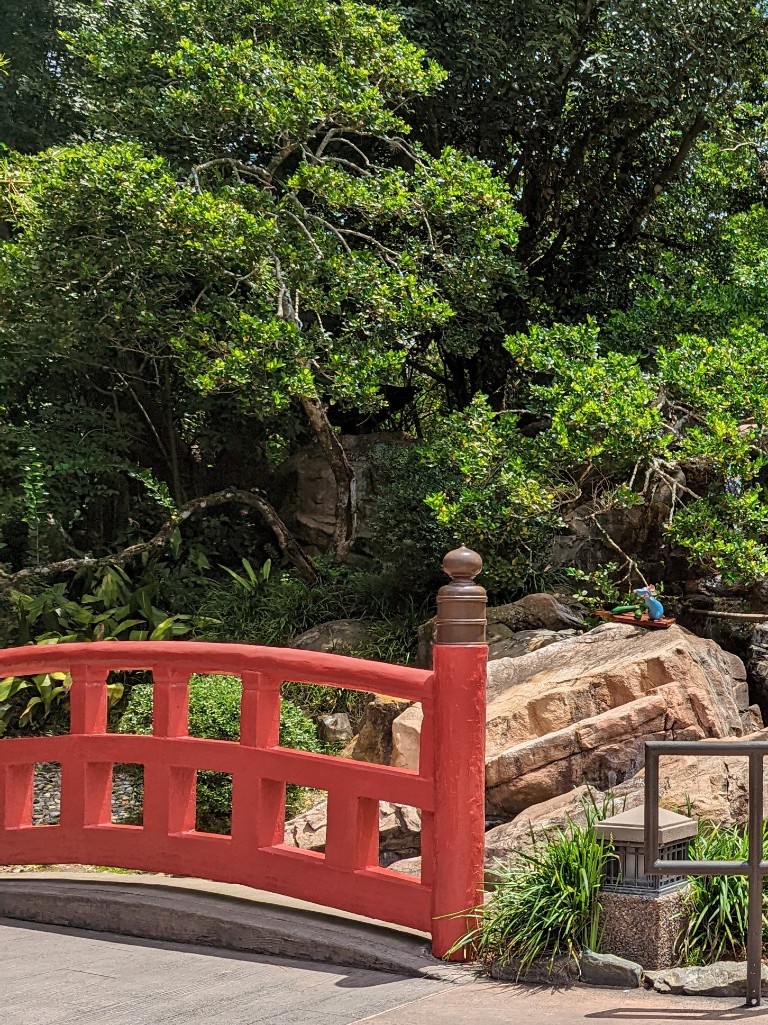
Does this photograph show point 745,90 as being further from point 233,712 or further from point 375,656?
point 233,712

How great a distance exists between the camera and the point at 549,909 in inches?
185

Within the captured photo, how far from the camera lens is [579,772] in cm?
763

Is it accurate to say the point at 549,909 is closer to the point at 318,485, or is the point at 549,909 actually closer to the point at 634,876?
the point at 634,876

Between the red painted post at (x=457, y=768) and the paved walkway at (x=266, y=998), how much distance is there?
1.05ft

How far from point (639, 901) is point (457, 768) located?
33.0 inches

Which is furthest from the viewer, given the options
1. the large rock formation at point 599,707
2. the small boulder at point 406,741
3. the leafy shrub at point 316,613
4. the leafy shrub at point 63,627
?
the leafy shrub at point 63,627

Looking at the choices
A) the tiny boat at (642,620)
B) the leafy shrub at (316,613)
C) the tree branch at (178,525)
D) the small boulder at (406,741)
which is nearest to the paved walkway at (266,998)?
the small boulder at (406,741)

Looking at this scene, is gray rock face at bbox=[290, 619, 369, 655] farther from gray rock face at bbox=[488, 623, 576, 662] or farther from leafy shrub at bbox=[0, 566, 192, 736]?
gray rock face at bbox=[488, 623, 576, 662]

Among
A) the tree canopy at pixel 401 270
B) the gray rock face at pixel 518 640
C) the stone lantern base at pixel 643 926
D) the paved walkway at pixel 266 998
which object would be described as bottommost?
the paved walkway at pixel 266 998

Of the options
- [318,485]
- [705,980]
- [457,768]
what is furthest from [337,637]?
[705,980]

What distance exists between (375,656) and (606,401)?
3374 millimetres

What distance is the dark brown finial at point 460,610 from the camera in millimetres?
4922

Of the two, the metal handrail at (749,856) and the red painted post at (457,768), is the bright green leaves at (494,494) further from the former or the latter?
the metal handrail at (749,856)

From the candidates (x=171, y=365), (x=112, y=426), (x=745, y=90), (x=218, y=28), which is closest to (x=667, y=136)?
(x=745, y=90)
